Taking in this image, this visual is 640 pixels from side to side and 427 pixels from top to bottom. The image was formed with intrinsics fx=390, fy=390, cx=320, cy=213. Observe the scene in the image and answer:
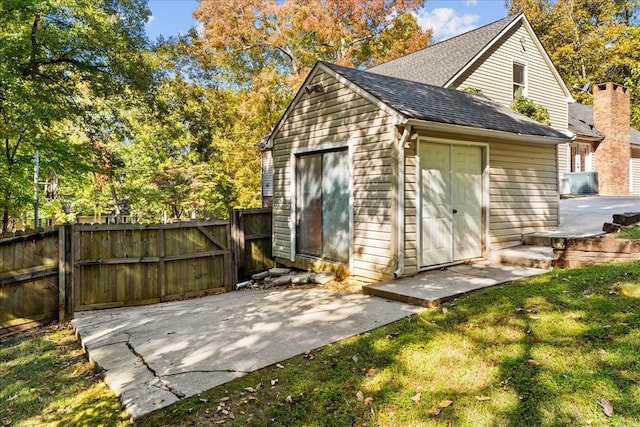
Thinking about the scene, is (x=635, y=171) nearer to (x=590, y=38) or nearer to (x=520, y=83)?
(x=520, y=83)

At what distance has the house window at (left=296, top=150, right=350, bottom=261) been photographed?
24.5 feet

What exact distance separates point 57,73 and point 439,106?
10027 millimetres

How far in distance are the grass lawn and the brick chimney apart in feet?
54.9

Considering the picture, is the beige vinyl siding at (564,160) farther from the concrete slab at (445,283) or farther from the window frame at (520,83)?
the concrete slab at (445,283)

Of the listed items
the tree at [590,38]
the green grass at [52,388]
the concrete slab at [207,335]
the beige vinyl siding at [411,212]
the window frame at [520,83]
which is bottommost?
the green grass at [52,388]

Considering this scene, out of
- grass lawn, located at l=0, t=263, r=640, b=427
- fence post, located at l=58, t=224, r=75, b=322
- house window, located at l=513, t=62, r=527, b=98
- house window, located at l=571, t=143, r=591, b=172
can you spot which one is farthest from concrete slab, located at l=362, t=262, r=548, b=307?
house window, located at l=571, t=143, r=591, b=172

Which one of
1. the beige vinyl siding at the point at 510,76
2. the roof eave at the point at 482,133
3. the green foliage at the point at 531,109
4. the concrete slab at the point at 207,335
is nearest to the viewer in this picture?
the concrete slab at the point at 207,335

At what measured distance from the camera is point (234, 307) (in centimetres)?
596

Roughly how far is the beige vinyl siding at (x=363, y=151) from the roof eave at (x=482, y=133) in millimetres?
530

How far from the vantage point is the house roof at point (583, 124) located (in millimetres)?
17484

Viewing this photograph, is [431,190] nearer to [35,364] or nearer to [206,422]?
[206,422]

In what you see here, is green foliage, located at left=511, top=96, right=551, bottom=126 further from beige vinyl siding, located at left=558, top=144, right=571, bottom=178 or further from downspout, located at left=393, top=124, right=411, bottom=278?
downspout, located at left=393, top=124, right=411, bottom=278

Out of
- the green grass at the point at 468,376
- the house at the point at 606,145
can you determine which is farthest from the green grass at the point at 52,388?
the house at the point at 606,145

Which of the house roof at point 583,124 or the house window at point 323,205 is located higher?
the house roof at point 583,124
